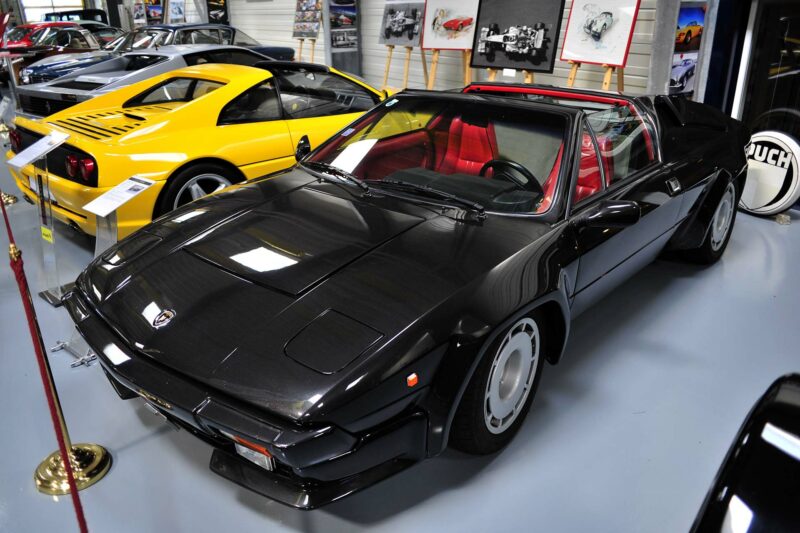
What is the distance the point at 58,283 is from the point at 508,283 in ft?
8.94

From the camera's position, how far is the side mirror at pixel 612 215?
85.9 inches

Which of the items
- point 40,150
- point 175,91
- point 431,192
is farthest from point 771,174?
point 40,150

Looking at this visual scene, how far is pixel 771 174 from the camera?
439 centimetres

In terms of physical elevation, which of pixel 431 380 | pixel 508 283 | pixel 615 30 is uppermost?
pixel 615 30

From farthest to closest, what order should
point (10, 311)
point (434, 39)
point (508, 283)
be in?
point (434, 39) → point (10, 311) → point (508, 283)

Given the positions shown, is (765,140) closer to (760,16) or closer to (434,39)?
(760,16)

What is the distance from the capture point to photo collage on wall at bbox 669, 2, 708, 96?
16.8 ft

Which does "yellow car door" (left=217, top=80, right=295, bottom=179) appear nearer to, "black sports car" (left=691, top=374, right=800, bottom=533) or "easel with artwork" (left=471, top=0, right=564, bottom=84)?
"easel with artwork" (left=471, top=0, right=564, bottom=84)

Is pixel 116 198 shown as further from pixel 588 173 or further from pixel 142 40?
pixel 142 40

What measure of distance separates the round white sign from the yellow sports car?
9.76ft

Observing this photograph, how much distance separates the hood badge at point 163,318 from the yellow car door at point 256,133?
2.20 metres

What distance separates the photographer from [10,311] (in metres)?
3.26

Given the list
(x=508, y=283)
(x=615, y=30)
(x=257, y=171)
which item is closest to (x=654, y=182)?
(x=508, y=283)

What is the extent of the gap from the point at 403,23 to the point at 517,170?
625cm
